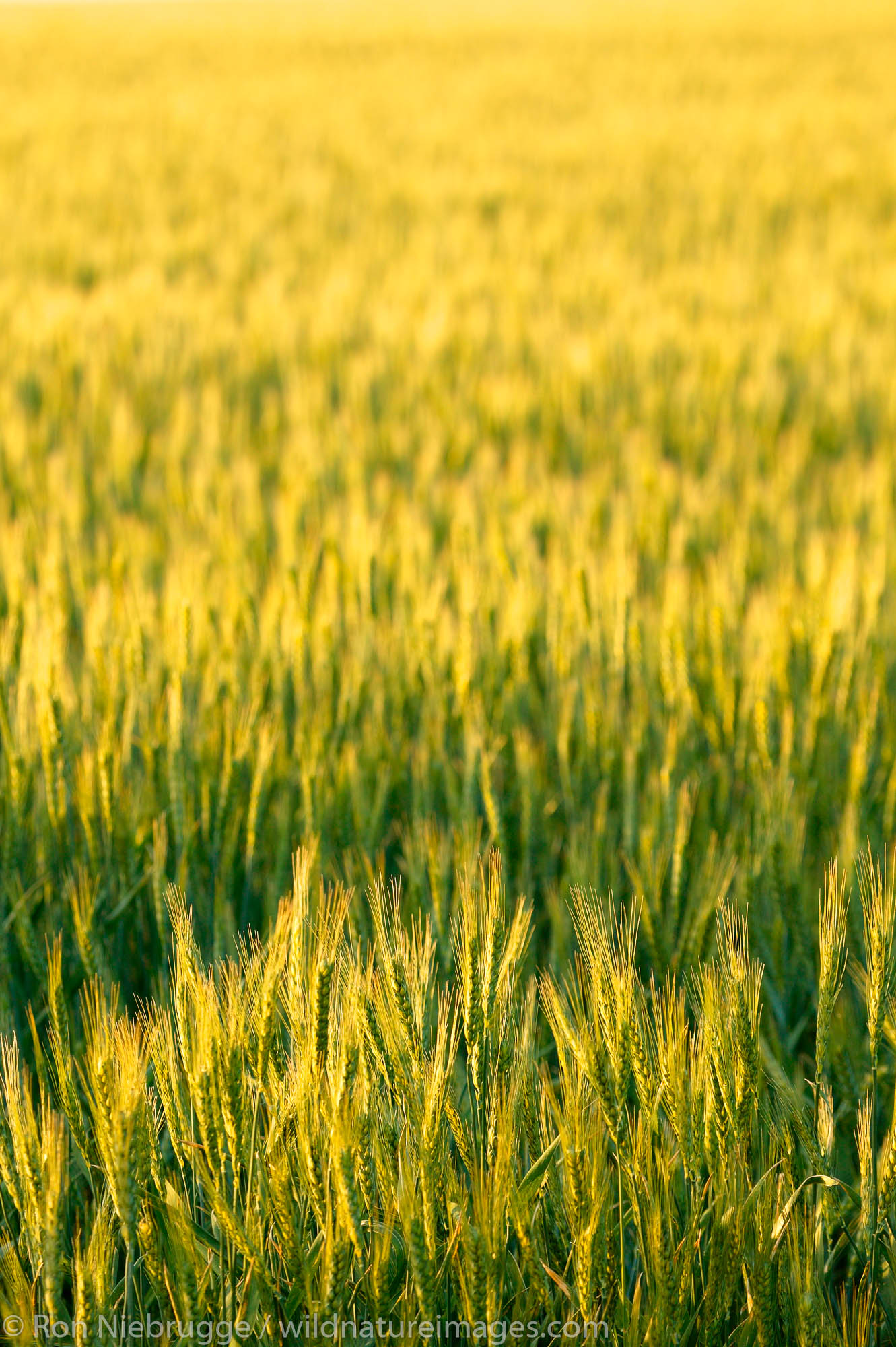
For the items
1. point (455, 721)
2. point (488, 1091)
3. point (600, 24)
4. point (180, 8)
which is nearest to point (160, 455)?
point (455, 721)

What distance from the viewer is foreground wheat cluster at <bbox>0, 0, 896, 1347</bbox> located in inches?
28.2

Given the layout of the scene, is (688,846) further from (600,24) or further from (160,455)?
(600,24)

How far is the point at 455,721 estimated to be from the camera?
1.46m

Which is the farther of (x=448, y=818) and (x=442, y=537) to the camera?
(x=442, y=537)

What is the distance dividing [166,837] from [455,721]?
0.43m

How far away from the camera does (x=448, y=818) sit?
4.52 ft

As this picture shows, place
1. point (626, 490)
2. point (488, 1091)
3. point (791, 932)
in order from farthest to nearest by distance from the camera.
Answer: point (626, 490) < point (791, 932) < point (488, 1091)

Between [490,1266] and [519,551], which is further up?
[519,551]

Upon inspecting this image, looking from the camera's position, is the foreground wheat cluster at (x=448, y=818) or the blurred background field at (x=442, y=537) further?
the blurred background field at (x=442, y=537)

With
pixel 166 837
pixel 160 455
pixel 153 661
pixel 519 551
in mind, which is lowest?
pixel 166 837

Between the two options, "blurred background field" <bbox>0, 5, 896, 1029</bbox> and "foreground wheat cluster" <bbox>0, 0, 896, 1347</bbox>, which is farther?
"blurred background field" <bbox>0, 5, 896, 1029</bbox>

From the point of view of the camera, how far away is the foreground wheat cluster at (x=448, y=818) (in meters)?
0.72

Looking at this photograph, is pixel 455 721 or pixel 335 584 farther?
pixel 335 584

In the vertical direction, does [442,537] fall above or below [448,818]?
above
